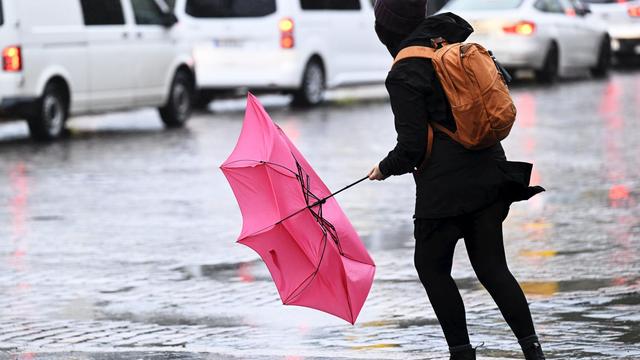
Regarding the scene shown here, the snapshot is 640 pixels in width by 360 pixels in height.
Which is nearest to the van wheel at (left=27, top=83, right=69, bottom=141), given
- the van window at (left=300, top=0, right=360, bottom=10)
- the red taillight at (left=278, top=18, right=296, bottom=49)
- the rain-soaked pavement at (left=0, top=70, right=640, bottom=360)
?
the rain-soaked pavement at (left=0, top=70, right=640, bottom=360)

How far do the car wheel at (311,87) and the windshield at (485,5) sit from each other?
350 cm

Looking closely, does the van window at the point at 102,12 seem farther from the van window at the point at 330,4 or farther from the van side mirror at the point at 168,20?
the van window at the point at 330,4

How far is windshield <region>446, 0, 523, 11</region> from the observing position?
25938mm

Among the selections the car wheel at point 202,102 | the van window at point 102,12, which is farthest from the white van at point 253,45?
the van window at point 102,12

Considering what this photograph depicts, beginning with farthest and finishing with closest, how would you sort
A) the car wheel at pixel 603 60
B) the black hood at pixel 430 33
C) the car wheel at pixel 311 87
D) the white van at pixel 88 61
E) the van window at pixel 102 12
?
the car wheel at pixel 603 60 → the car wheel at pixel 311 87 → the van window at pixel 102 12 → the white van at pixel 88 61 → the black hood at pixel 430 33

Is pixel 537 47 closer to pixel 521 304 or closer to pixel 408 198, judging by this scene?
pixel 408 198

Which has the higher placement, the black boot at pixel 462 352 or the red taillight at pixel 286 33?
the black boot at pixel 462 352

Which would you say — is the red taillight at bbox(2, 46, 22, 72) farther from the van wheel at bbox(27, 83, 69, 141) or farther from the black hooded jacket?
the black hooded jacket

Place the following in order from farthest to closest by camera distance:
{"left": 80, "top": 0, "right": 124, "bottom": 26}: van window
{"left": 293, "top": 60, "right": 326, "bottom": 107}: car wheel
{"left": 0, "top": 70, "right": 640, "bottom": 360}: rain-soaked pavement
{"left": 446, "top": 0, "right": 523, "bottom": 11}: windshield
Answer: {"left": 446, "top": 0, "right": 523, "bottom": 11}: windshield, {"left": 293, "top": 60, "right": 326, "bottom": 107}: car wheel, {"left": 80, "top": 0, "right": 124, "bottom": 26}: van window, {"left": 0, "top": 70, "right": 640, "bottom": 360}: rain-soaked pavement

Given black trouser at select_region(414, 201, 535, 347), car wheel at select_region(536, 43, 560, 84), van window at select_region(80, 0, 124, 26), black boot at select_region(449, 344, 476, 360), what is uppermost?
black trouser at select_region(414, 201, 535, 347)

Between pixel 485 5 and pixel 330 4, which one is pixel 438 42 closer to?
pixel 330 4

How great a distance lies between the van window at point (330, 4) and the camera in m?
23.3

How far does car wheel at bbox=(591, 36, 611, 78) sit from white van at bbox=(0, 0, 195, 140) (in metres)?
10.6

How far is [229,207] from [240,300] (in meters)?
3.96
